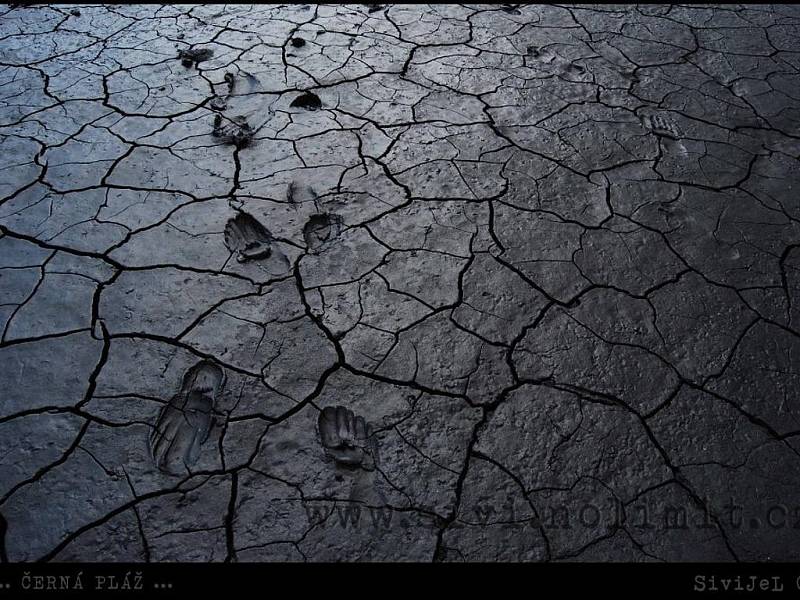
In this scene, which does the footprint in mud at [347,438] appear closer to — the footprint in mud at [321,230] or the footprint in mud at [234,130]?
the footprint in mud at [321,230]

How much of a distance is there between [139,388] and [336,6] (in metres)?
2.74

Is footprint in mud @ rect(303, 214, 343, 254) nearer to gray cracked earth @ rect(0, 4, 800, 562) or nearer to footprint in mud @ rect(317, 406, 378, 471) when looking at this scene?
gray cracked earth @ rect(0, 4, 800, 562)

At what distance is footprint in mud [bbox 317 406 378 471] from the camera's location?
134cm

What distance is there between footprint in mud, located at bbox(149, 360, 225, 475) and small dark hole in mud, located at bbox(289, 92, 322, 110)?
142 centimetres

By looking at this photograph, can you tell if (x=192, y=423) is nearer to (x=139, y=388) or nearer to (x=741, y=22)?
(x=139, y=388)

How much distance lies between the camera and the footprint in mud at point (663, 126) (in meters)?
2.41

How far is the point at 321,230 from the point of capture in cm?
194

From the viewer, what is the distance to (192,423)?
1.40 metres

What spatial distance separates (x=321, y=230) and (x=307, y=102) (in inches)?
35.0

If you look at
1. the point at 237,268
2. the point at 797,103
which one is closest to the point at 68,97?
the point at 237,268

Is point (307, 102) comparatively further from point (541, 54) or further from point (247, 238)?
point (541, 54)

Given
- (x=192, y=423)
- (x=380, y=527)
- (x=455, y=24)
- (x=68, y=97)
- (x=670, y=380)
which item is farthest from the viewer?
(x=455, y=24)
